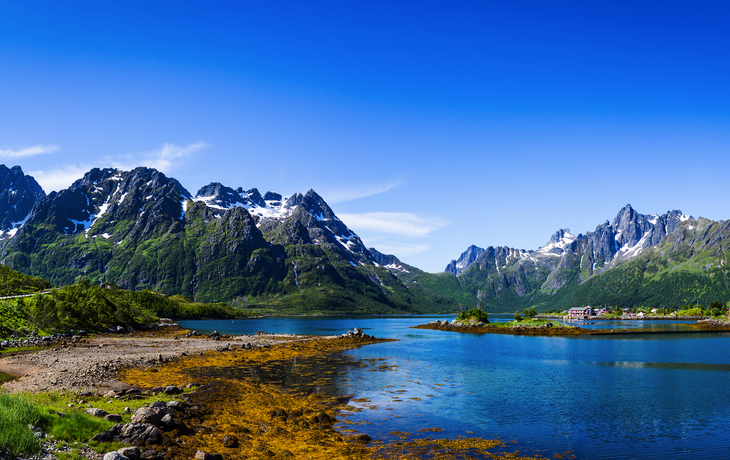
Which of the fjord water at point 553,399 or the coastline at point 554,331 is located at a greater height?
the fjord water at point 553,399

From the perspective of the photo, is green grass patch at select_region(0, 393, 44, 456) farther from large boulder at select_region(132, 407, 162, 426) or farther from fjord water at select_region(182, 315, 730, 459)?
fjord water at select_region(182, 315, 730, 459)

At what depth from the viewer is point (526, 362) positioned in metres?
82.4

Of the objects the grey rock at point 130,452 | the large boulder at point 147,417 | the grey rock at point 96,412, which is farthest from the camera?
the grey rock at point 96,412

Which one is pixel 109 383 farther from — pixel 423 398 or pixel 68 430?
pixel 423 398

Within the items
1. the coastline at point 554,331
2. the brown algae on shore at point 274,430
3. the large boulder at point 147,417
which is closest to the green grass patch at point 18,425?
the large boulder at point 147,417

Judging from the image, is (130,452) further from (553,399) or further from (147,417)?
(553,399)

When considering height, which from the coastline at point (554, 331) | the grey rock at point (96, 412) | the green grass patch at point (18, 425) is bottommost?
the coastline at point (554, 331)

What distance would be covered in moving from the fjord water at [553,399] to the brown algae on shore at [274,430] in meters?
2.62

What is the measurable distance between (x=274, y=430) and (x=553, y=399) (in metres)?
33.3

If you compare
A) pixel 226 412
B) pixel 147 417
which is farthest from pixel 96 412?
pixel 226 412

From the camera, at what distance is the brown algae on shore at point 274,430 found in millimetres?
27797

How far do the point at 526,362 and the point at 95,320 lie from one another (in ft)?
375

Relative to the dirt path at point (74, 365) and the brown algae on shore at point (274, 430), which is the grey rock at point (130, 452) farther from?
the dirt path at point (74, 365)

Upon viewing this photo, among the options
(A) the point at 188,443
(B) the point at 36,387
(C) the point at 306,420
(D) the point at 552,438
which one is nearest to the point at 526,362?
(D) the point at 552,438
